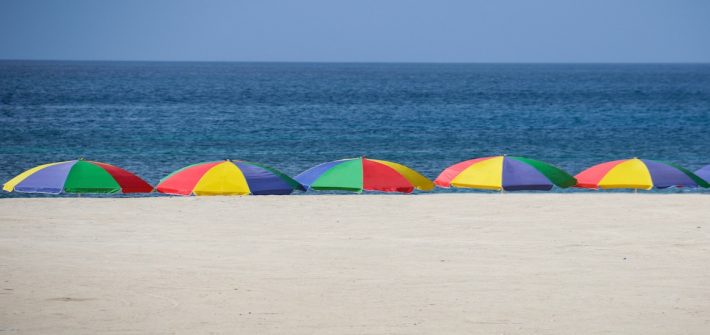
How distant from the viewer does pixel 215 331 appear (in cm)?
1299

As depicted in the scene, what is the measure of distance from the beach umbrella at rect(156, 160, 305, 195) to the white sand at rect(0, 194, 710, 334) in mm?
335

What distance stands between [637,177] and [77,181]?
13.2 m

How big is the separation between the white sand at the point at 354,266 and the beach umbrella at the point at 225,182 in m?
0.34

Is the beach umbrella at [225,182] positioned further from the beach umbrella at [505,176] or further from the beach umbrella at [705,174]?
the beach umbrella at [705,174]

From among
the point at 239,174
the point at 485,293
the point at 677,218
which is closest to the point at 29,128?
the point at 239,174

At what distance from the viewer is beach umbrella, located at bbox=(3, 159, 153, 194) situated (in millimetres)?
24422

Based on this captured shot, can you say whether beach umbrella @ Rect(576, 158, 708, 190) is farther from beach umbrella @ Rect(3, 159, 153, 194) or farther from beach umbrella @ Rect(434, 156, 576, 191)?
beach umbrella @ Rect(3, 159, 153, 194)

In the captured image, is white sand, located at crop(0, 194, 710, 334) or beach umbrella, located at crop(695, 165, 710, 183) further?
beach umbrella, located at crop(695, 165, 710, 183)

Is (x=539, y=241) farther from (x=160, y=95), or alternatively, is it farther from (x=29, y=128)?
(x=160, y=95)

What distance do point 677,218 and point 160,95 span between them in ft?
336

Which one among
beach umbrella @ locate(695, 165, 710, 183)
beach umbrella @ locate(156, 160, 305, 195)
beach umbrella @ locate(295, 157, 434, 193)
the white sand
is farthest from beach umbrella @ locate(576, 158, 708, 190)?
beach umbrella @ locate(156, 160, 305, 195)

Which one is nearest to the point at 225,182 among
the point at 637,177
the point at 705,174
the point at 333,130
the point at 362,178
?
the point at 362,178

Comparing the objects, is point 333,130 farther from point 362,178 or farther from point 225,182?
point 225,182

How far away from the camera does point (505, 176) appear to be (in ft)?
85.1
